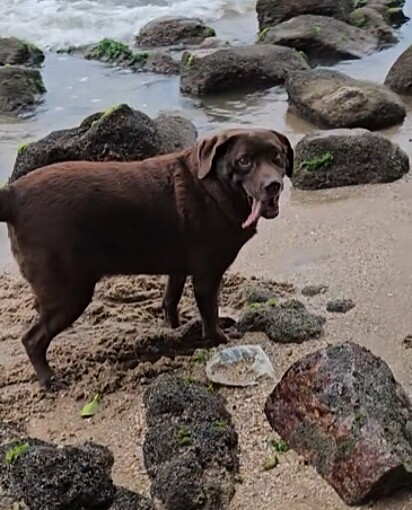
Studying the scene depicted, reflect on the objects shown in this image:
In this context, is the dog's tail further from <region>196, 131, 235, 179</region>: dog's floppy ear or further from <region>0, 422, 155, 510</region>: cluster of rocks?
<region>0, 422, 155, 510</region>: cluster of rocks

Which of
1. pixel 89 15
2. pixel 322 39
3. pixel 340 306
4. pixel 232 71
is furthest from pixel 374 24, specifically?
pixel 340 306

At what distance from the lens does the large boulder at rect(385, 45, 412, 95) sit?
33.0ft

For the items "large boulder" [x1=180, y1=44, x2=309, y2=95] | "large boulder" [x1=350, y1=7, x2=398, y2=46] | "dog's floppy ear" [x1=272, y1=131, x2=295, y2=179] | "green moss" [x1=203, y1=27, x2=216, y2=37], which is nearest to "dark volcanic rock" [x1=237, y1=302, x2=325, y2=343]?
"dog's floppy ear" [x1=272, y1=131, x2=295, y2=179]

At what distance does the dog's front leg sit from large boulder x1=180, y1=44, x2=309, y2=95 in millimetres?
5920

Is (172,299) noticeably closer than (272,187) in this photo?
No

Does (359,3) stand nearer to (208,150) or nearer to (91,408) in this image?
(208,150)

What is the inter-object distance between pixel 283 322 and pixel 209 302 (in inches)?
15.9

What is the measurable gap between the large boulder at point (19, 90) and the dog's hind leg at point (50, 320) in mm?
5960

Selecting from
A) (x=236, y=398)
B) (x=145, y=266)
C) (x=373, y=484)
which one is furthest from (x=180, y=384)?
(x=373, y=484)

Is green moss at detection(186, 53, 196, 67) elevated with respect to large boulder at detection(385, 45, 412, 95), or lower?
lower

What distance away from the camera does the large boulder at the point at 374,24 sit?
12.7m

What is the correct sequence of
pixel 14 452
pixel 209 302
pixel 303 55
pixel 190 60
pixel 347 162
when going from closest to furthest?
pixel 14 452 → pixel 209 302 → pixel 347 162 → pixel 190 60 → pixel 303 55

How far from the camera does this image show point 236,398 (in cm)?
457

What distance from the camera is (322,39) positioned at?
39.8ft
